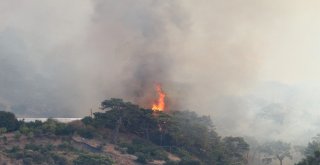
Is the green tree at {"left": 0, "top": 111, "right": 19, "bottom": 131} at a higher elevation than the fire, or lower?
lower

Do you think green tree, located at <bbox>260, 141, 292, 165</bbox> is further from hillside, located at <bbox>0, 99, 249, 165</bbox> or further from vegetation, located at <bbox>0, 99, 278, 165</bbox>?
hillside, located at <bbox>0, 99, 249, 165</bbox>

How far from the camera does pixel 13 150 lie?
89.8m

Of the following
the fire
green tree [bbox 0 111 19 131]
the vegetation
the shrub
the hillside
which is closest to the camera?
the shrub

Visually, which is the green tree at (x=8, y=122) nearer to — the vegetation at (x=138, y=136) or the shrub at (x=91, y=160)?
the vegetation at (x=138, y=136)

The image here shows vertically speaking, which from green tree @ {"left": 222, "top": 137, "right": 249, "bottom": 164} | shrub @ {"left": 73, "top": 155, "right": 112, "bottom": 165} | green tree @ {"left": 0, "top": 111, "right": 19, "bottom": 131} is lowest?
shrub @ {"left": 73, "top": 155, "right": 112, "bottom": 165}

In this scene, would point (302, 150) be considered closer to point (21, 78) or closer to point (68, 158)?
point (68, 158)

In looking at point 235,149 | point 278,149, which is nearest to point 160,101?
point 235,149

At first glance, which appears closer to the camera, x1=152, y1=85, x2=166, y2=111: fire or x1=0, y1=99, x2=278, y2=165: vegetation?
x1=0, y1=99, x2=278, y2=165: vegetation

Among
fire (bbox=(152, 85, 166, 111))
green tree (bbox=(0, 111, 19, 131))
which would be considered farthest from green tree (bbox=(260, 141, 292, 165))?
green tree (bbox=(0, 111, 19, 131))

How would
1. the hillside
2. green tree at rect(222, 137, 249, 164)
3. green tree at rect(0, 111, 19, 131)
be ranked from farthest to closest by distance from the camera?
green tree at rect(222, 137, 249, 164)
green tree at rect(0, 111, 19, 131)
the hillside

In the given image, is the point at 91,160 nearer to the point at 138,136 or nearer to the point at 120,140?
the point at 120,140

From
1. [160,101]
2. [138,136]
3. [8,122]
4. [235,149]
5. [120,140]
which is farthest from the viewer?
[160,101]

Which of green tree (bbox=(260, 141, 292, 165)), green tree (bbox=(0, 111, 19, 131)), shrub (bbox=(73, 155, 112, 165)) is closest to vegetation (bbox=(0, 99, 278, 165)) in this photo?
green tree (bbox=(0, 111, 19, 131))

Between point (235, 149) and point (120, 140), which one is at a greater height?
point (120, 140)
